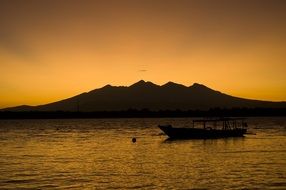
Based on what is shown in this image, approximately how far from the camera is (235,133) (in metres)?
75.2

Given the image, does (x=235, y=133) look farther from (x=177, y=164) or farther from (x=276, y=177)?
(x=276, y=177)

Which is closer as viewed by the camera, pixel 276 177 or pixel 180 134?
pixel 276 177

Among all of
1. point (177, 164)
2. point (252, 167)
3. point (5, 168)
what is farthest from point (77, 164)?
point (252, 167)

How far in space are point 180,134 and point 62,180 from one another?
139 ft

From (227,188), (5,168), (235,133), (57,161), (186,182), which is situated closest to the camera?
(227,188)

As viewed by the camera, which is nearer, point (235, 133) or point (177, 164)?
point (177, 164)

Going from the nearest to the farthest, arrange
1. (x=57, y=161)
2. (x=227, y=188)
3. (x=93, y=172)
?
(x=227, y=188) < (x=93, y=172) < (x=57, y=161)

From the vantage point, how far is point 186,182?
27.2m

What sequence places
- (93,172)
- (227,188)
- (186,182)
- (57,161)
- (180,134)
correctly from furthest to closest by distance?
(180,134)
(57,161)
(93,172)
(186,182)
(227,188)

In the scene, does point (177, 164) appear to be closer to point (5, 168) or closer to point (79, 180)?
point (79, 180)

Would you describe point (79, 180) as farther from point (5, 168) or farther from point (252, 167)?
point (252, 167)

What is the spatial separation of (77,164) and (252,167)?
50.2ft

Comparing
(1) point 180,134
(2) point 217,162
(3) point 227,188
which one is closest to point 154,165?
(2) point 217,162

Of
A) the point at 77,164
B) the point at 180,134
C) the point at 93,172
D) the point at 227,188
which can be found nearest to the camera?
the point at 227,188
